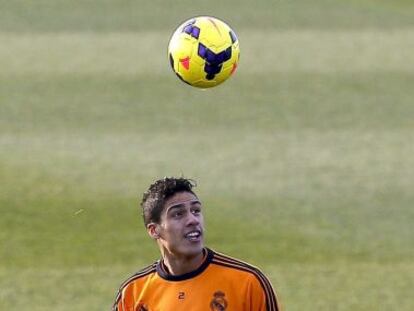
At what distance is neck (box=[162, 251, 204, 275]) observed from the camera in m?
6.21

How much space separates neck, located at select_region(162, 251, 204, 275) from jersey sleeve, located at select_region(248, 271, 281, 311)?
0.33 metres

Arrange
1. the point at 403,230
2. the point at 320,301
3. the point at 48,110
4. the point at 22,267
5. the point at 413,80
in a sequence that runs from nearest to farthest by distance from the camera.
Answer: the point at 320,301 < the point at 22,267 < the point at 403,230 < the point at 48,110 < the point at 413,80

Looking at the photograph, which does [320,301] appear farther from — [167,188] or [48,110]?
[48,110]

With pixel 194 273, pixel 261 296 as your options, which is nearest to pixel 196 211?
pixel 194 273

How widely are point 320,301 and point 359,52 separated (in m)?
10.0

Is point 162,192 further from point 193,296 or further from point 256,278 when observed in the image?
point 256,278

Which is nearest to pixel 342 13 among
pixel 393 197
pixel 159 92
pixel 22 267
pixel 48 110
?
pixel 159 92

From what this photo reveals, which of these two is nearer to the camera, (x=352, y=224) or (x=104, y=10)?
(x=352, y=224)

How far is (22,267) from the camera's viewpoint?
36.7 ft

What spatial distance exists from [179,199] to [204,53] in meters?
1.93


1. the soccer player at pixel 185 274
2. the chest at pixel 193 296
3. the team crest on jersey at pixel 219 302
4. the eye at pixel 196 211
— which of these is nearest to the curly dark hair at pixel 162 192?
the soccer player at pixel 185 274

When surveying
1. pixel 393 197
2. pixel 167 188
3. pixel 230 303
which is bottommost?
pixel 230 303

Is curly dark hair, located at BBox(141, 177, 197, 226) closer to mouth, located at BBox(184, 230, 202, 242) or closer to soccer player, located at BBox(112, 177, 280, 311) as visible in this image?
soccer player, located at BBox(112, 177, 280, 311)

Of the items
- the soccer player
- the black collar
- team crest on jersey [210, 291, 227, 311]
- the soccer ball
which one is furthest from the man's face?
the soccer ball
